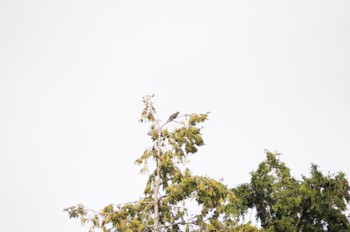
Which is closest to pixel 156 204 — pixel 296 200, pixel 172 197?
pixel 172 197

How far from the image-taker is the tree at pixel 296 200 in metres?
18.4

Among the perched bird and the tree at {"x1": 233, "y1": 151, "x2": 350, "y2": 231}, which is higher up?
the perched bird

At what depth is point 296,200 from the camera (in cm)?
1880

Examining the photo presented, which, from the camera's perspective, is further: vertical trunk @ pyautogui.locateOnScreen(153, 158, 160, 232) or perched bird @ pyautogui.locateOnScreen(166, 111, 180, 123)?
perched bird @ pyautogui.locateOnScreen(166, 111, 180, 123)

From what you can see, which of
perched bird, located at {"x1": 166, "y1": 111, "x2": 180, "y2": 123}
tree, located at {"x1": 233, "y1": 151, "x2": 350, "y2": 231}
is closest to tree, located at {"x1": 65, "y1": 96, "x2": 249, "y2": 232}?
perched bird, located at {"x1": 166, "y1": 111, "x2": 180, "y2": 123}

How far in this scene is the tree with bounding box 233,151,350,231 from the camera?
60.4 ft

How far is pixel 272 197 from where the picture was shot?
20.0 metres

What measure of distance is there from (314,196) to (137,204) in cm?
1096

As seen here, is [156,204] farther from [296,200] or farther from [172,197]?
[296,200]

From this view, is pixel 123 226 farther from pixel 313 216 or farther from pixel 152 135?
pixel 313 216

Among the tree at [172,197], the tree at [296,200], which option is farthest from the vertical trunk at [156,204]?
the tree at [296,200]

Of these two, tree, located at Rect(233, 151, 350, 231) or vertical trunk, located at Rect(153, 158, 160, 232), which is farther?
tree, located at Rect(233, 151, 350, 231)

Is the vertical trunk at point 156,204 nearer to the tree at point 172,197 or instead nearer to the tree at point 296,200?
the tree at point 172,197

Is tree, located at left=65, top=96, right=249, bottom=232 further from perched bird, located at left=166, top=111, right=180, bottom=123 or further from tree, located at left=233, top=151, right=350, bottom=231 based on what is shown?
tree, located at left=233, top=151, right=350, bottom=231
